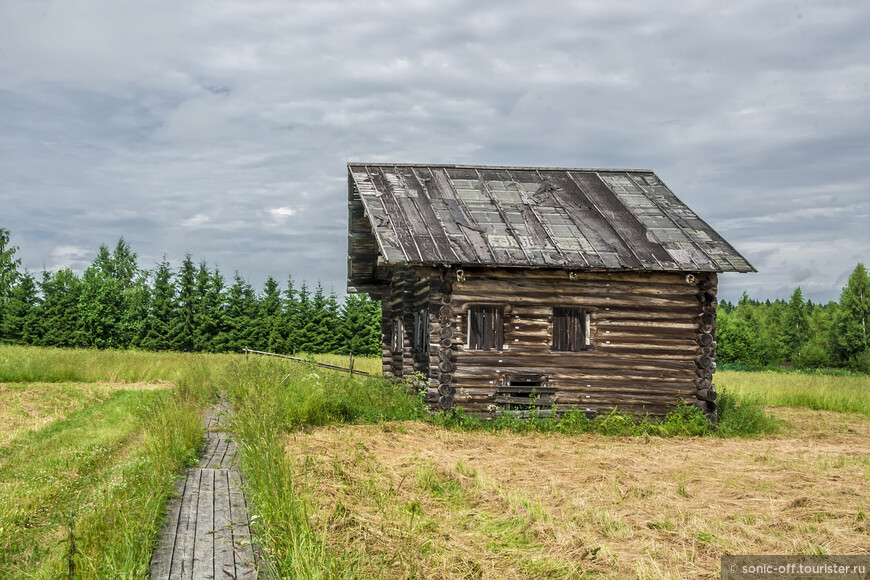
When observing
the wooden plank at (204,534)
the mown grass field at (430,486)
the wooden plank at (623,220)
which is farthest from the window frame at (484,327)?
the wooden plank at (204,534)

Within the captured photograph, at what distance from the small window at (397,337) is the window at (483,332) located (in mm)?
4833

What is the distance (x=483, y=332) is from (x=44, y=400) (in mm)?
11328

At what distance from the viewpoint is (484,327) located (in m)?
16.1

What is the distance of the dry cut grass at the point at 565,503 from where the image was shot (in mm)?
6480

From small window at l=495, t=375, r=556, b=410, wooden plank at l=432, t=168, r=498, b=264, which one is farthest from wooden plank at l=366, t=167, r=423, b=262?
small window at l=495, t=375, r=556, b=410

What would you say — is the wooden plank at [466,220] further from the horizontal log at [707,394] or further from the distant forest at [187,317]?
the distant forest at [187,317]

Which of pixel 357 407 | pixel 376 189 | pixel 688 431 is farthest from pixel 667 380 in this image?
pixel 376 189

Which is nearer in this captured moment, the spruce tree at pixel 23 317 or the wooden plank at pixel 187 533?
the wooden plank at pixel 187 533

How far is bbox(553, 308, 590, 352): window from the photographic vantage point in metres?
16.5

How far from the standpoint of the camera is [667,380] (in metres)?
16.8

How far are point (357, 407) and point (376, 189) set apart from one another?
19.0 feet

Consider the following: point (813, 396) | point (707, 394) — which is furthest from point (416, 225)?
point (813, 396)

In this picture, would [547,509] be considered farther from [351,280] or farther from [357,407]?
[351,280]

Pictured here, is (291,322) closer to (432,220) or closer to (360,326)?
(360,326)
